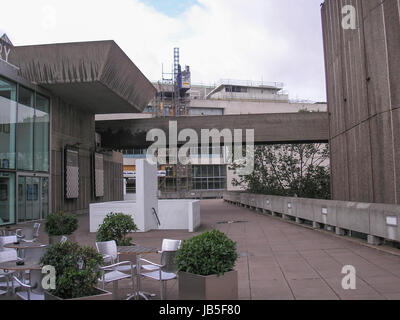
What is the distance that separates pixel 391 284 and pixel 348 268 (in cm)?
149

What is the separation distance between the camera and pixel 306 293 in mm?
6621

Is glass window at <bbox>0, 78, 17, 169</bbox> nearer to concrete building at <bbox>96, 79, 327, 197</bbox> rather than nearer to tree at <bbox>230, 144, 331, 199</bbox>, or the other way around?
tree at <bbox>230, 144, 331, 199</bbox>

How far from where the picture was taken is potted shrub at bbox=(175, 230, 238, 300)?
5.48 metres

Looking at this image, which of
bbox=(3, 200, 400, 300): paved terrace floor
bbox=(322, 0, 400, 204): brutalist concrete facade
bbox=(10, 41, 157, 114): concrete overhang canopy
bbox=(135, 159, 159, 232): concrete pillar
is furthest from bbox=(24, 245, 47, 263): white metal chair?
bbox=(10, 41, 157, 114): concrete overhang canopy

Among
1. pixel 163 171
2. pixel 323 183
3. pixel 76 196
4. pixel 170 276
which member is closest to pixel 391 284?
pixel 170 276

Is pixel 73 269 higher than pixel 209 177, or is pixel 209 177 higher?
pixel 209 177

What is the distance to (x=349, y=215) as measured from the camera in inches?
506

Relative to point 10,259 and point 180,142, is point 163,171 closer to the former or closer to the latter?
point 180,142

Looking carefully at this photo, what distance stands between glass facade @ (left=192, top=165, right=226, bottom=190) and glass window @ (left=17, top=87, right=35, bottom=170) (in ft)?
166

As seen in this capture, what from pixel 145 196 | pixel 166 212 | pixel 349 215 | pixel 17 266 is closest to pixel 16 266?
pixel 17 266

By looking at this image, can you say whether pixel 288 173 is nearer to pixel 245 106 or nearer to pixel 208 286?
pixel 208 286

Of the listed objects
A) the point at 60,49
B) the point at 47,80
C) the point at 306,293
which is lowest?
the point at 306,293

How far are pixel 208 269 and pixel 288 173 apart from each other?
28.9 m

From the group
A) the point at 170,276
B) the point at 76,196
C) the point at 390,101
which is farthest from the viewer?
the point at 76,196
